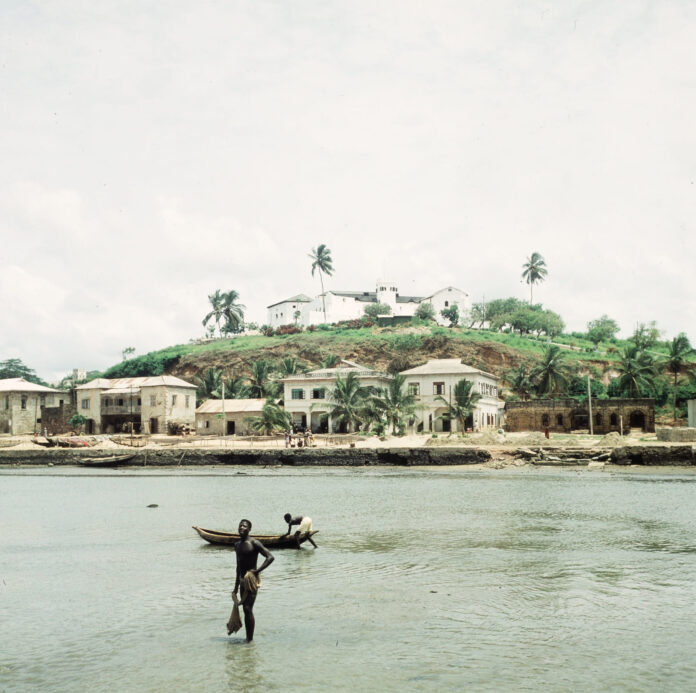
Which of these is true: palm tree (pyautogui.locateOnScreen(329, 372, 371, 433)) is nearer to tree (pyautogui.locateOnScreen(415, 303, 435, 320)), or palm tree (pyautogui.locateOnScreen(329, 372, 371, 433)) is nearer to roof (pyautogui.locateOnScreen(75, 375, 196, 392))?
roof (pyautogui.locateOnScreen(75, 375, 196, 392))

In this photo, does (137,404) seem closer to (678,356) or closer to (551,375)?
(551,375)

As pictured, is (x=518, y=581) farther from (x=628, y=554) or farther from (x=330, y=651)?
(x=330, y=651)

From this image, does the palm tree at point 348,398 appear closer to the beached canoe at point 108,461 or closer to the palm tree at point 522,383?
the beached canoe at point 108,461

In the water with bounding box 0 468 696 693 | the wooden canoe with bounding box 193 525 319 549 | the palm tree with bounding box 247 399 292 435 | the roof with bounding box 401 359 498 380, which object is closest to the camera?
the water with bounding box 0 468 696 693

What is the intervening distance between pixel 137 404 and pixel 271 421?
1768cm

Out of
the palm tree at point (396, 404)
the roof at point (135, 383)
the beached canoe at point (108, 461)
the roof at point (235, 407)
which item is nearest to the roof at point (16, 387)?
the roof at point (135, 383)

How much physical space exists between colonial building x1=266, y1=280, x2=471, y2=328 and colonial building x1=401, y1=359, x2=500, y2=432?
214 ft

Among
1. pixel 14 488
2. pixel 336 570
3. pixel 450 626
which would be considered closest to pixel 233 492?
pixel 14 488

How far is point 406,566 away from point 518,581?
3.06 m

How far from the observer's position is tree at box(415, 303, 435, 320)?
450 ft

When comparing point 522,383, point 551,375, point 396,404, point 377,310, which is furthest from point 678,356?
point 377,310

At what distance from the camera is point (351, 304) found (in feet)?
483

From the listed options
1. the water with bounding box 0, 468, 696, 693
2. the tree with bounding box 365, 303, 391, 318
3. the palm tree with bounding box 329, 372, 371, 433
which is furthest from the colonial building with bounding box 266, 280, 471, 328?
the water with bounding box 0, 468, 696, 693

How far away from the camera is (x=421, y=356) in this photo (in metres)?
112
